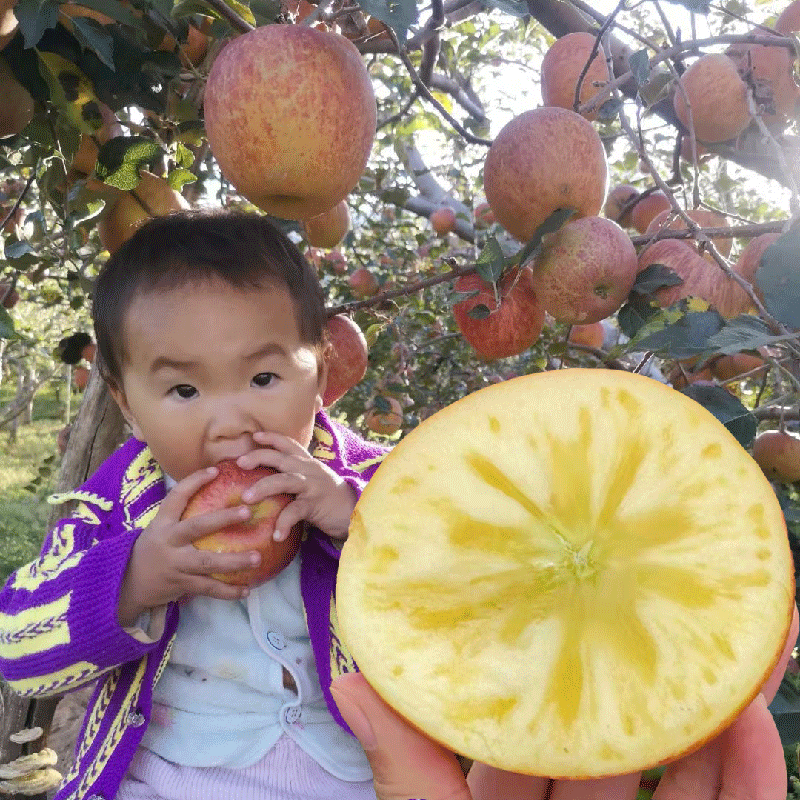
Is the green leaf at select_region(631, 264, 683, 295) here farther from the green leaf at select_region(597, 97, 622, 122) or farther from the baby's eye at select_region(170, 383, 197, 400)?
the baby's eye at select_region(170, 383, 197, 400)

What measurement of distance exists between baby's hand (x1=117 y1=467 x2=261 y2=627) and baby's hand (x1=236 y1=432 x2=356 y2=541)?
4 centimetres

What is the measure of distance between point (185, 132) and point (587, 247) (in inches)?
30.2

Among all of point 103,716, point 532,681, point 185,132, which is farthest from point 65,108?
point 532,681

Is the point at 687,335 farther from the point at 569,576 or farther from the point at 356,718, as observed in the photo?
the point at 356,718

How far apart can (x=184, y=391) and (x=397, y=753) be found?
0.58 m

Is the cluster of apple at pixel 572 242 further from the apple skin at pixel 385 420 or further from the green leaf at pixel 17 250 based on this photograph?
the apple skin at pixel 385 420

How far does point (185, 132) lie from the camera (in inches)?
55.5

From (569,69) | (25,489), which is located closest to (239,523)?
(569,69)

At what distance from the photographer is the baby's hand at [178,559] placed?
968mm

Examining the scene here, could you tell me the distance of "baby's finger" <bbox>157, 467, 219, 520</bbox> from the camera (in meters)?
0.99

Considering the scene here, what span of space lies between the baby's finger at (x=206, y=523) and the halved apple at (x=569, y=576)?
12.3 inches

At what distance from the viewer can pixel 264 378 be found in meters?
1.08

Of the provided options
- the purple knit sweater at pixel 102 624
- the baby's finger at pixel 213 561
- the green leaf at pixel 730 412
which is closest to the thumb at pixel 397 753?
the baby's finger at pixel 213 561

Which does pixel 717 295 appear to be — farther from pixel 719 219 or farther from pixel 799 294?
pixel 719 219
